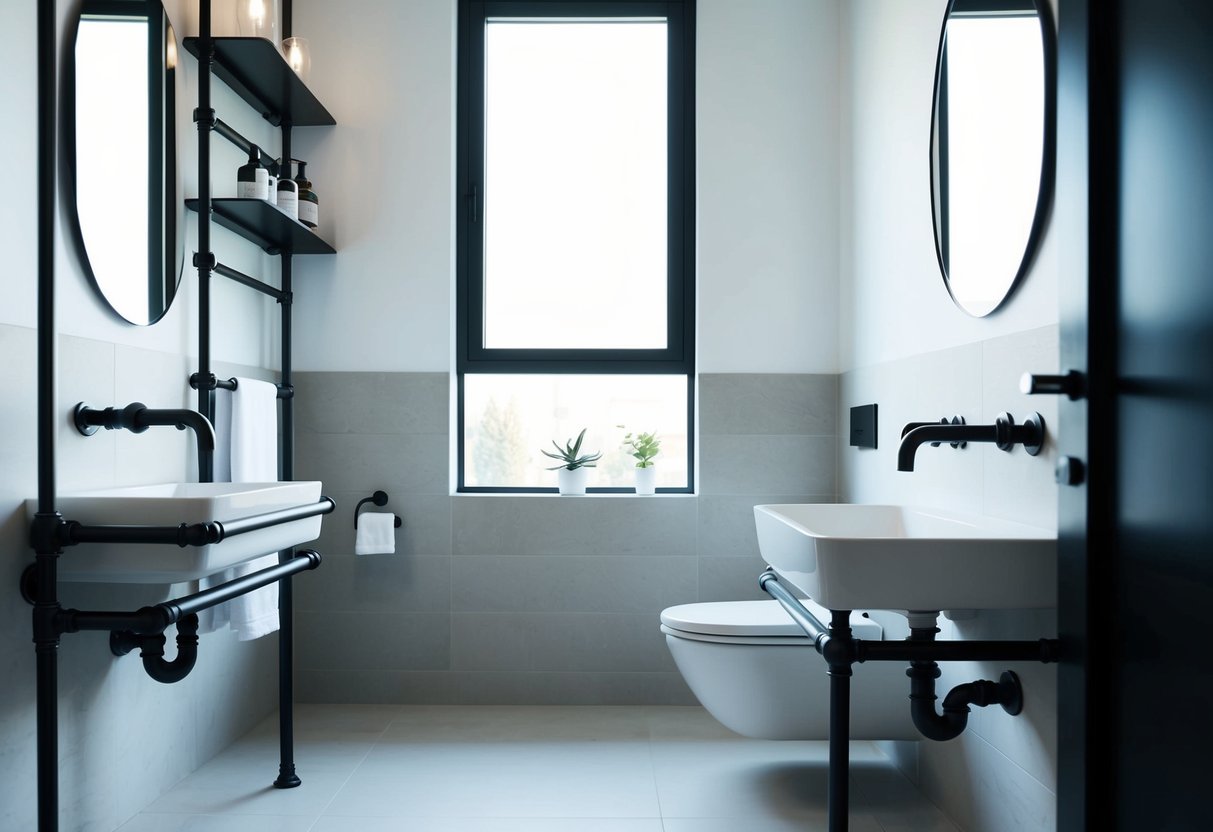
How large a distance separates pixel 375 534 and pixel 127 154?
4.15ft

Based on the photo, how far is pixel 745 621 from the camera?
6.71ft

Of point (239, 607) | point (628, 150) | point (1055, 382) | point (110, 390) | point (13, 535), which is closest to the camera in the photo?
point (1055, 382)

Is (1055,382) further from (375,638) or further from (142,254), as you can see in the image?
(375,638)

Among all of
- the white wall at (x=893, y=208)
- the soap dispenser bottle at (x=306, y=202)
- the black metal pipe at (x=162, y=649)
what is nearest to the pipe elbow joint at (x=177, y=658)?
the black metal pipe at (x=162, y=649)

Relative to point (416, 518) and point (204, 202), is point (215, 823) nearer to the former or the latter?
point (416, 518)

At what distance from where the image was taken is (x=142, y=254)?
191 cm

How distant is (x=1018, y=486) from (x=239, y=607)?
1.77 m

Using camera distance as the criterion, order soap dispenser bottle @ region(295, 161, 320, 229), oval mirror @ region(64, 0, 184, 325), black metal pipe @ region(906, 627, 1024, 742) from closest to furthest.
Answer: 1. black metal pipe @ region(906, 627, 1024, 742)
2. oval mirror @ region(64, 0, 184, 325)
3. soap dispenser bottle @ region(295, 161, 320, 229)

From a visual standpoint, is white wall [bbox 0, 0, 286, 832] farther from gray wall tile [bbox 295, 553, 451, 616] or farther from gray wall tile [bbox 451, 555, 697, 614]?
gray wall tile [bbox 451, 555, 697, 614]

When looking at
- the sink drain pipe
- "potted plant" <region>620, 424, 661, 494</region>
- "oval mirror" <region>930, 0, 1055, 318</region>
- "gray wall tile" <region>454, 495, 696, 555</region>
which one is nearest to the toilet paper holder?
"gray wall tile" <region>454, 495, 696, 555</region>

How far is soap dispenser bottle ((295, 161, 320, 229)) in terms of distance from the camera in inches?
99.7

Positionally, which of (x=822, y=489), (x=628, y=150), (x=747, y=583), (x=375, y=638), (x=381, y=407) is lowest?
(x=375, y=638)

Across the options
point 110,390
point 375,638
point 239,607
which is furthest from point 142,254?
point 375,638

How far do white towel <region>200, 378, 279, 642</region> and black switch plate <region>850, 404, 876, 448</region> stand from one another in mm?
1659
